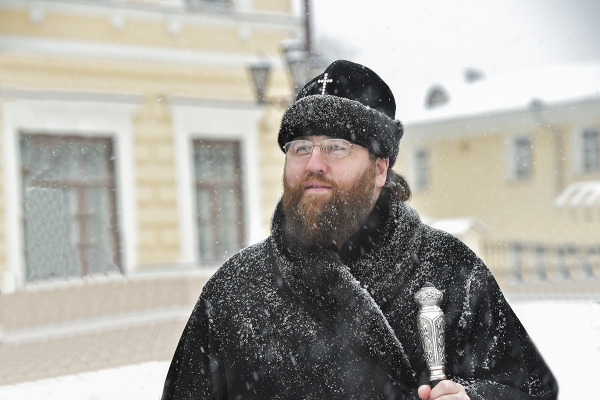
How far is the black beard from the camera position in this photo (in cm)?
185

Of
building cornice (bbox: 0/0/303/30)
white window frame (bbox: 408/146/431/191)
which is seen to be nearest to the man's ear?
building cornice (bbox: 0/0/303/30)

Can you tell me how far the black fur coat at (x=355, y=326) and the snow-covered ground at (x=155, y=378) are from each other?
2.95 meters

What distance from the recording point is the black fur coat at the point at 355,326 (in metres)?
1.82

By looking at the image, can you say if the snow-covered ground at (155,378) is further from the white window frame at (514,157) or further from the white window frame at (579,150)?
the white window frame at (514,157)

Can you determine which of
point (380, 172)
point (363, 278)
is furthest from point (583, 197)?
point (363, 278)

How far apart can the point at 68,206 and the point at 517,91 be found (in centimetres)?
1471

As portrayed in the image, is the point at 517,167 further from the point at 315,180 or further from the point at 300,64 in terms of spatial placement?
the point at 315,180

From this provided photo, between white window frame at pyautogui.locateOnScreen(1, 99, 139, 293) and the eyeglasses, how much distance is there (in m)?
6.22

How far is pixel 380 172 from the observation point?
1989 mm

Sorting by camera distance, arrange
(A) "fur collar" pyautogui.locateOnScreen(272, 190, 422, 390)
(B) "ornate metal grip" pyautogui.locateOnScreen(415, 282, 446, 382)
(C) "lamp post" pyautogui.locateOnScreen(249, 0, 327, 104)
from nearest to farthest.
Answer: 1. (B) "ornate metal grip" pyautogui.locateOnScreen(415, 282, 446, 382)
2. (A) "fur collar" pyautogui.locateOnScreen(272, 190, 422, 390)
3. (C) "lamp post" pyautogui.locateOnScreen(249, 0, 327, 104)

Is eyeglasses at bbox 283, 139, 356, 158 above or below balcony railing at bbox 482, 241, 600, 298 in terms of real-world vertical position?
above

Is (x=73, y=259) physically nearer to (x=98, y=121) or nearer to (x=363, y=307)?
(x=98, y=121)

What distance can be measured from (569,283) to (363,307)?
11.2 meters

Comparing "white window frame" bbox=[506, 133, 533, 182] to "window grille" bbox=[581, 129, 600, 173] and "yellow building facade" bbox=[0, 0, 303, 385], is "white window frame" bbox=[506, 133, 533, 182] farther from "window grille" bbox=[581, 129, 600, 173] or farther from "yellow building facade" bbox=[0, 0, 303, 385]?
"yellow building facade" bbox=[0, 0, 303, 385]
